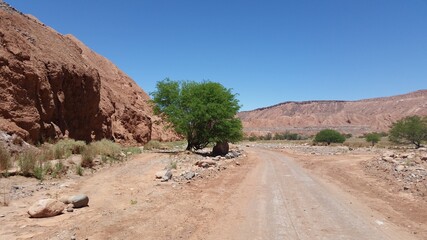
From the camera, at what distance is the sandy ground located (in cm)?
679

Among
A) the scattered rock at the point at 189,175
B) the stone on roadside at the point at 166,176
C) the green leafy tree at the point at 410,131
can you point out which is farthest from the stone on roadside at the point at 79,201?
the green leafy tree at the point at 410,131

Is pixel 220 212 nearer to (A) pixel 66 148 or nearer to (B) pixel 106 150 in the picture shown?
(A) pixel 66 148

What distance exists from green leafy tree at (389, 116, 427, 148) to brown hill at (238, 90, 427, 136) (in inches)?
2952

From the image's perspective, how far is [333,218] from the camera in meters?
7.96

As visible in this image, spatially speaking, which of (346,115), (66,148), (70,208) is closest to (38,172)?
(70,208)

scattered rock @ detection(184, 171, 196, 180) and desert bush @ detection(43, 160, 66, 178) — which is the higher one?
desert bush @ detection(43, 160, 66, 178)

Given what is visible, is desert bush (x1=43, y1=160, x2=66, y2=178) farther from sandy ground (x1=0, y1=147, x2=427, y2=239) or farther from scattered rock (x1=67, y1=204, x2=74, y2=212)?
scattered rock (x1=67, y1=204, x2=74, y2=212)

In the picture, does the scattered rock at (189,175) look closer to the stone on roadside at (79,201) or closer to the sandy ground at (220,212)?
the sandy ground at (220,212)

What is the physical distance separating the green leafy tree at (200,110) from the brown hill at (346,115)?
104 m

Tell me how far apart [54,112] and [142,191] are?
43.8 feet

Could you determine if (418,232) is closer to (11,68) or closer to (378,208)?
(378,208)

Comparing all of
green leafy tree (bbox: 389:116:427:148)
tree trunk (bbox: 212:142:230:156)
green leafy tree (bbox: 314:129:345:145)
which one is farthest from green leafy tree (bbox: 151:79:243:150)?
green leafy tree (bbox: 314:129:345:145)

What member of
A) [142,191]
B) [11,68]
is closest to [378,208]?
[142,191]

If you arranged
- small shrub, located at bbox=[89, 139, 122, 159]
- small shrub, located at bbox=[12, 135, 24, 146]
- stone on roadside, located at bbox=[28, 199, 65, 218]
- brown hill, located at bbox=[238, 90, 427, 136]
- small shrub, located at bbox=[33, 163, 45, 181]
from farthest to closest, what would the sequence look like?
brown hill, located at bbox=[238, 90, 427, 136]
small shrub, located at bbox=[89, 139, 122, 159]
small shrub, located at bbox=[12, 135, 24, 146]
small shrub, located at bbox=[33, 163, 45, 181]
stone on roadside, located at bbox=[28, 199, 65, 218]
